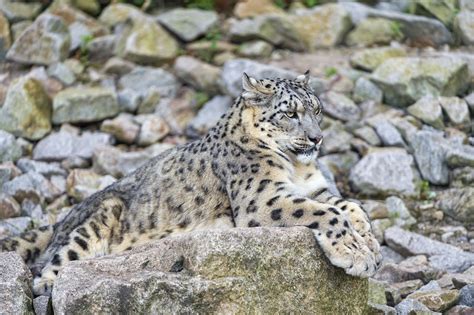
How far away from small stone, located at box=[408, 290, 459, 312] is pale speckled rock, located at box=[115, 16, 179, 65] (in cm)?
836

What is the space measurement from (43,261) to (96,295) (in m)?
2.60

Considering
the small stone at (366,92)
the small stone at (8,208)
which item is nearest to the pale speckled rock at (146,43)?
the small stone at (366,92)

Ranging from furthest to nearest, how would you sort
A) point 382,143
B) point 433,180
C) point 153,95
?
point 153,95
point 382,143
point 433,180

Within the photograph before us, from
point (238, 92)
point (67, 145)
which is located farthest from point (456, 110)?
point (67, 145)

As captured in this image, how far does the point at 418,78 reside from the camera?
13.7 metres

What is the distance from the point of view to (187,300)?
6129mm

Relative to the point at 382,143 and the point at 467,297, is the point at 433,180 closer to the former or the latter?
the point at 382,143

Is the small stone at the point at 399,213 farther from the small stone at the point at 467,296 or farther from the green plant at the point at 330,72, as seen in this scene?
the green plant at the point at 330,72

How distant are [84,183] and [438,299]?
5824 millimetres

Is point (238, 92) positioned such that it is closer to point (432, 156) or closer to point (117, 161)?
point (117, 161)

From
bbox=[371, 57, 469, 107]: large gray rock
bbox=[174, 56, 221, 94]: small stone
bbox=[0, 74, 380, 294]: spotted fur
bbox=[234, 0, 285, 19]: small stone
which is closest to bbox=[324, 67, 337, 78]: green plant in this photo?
bbox=[371, 57, 469, 107]: large gray rock

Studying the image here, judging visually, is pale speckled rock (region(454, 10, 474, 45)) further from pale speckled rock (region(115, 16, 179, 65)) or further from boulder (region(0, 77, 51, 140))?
boulder (region(0, 77, 51, 140))

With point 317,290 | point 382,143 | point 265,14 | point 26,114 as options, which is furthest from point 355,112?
point 317,290

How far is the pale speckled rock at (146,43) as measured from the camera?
15.2 metres
